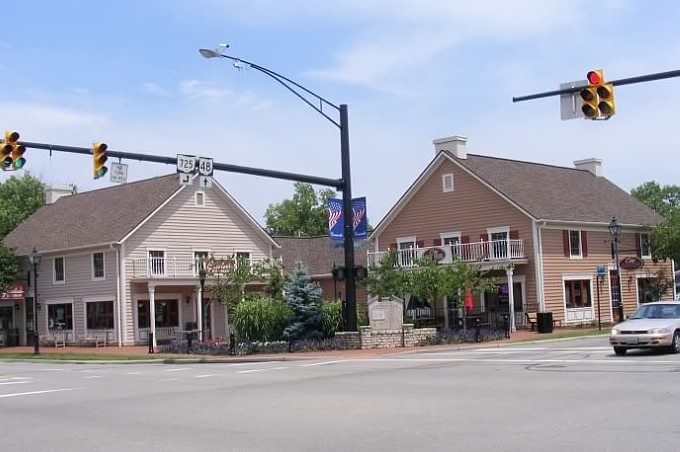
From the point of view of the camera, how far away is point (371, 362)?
2469cm

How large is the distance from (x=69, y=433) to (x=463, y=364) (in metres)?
11.7

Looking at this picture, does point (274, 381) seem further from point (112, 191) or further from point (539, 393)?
point (112, 191)

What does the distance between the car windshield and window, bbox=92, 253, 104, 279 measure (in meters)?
29.3

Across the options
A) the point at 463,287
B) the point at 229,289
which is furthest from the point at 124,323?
the point at 463,287

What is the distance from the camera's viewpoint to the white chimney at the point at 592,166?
53.7 metres

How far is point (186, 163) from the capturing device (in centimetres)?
2466

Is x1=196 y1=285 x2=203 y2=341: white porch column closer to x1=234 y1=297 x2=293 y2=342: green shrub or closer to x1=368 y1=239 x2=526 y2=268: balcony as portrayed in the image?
x1=234 y1=297 x2=293 y2=342: green shrub

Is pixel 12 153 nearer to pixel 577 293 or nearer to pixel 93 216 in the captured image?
pixel 93 216

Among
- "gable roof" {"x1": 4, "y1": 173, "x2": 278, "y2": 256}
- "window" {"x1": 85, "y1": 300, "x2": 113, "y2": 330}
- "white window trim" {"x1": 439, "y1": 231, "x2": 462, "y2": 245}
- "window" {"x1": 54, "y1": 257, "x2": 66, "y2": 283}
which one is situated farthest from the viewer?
"window" {"x1": 54, "y1": 257, "x2": 66, "y2": 283}

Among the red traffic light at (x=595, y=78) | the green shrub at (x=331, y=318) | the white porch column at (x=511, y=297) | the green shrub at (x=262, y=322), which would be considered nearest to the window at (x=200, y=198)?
the green shrub at (x=262, y=322)

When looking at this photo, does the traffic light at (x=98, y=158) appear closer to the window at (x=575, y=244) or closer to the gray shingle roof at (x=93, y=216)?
the gray shingle roof at (x=93, y=216)

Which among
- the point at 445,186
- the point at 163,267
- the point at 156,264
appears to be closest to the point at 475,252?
the point at 445,186

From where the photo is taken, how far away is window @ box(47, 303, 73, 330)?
153ft

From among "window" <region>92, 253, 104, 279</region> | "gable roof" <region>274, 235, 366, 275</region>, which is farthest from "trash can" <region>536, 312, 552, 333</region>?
"window" <region>92, 253, 104, 279</region>
